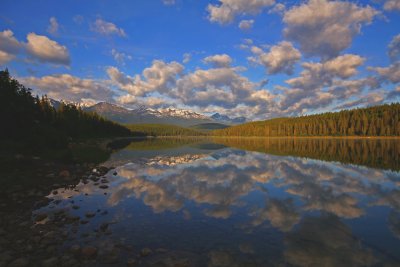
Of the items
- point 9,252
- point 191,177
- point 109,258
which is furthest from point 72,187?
point 109,258

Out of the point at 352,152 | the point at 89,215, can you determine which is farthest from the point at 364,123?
the point at 89,215

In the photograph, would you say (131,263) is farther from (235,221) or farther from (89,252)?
(235,221)

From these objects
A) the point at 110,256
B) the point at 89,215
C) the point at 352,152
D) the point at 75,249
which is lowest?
the point at 89,215

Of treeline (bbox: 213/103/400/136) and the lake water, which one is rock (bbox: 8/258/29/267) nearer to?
the lake water

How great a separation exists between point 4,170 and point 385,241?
35.5 metres

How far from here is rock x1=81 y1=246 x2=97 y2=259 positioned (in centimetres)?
1158

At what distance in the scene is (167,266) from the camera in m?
10.8

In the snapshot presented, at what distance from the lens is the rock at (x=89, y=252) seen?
1158cm

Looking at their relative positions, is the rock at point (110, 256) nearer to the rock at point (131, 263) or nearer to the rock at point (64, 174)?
the rock at point (131, 263)

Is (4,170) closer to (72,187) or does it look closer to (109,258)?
(72,187)

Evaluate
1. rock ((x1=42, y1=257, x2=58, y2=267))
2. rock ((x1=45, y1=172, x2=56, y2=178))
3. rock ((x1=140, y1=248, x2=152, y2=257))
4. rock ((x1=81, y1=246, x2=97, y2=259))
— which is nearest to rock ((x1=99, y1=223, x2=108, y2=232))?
rock ((x1=81, y1=246, x2=97, y2=259))

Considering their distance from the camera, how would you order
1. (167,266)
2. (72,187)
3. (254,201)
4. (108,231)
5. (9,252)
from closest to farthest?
(167,266) → (9,252) → (108,231) → (254,201) → (72,187)

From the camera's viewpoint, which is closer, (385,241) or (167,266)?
(167,266)

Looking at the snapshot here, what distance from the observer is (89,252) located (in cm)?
1174
